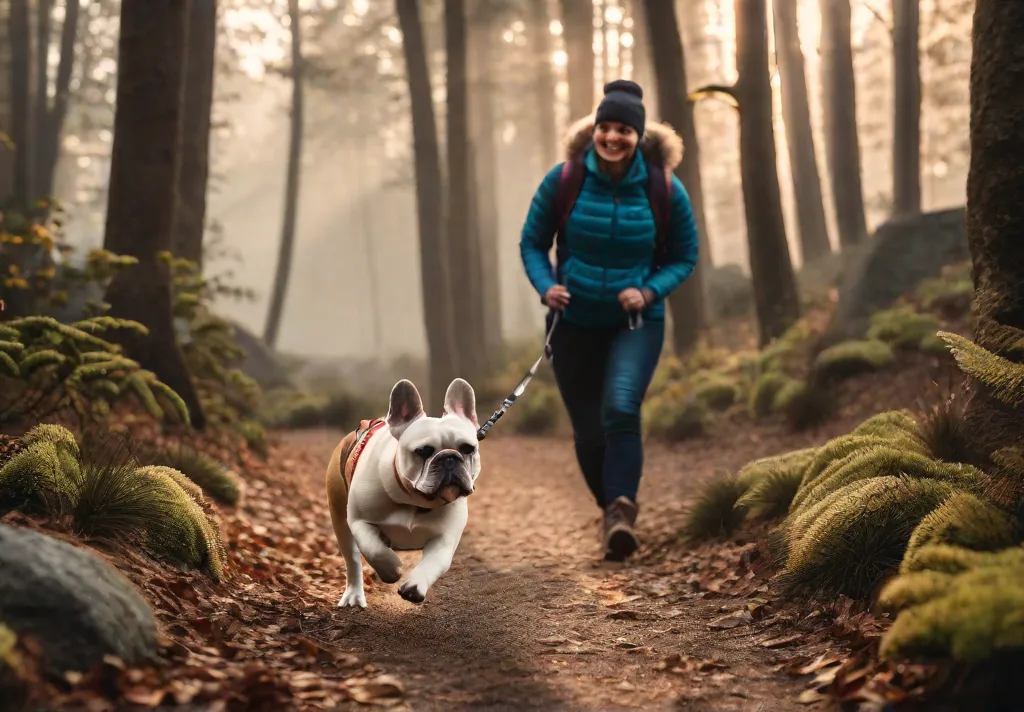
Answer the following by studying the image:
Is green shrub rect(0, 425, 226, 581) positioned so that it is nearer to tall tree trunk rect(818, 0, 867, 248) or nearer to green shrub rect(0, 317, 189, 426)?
green shrub rect(0, 317, 189, 426)

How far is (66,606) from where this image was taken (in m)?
3.40

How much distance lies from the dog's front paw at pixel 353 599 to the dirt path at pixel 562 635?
0.07m

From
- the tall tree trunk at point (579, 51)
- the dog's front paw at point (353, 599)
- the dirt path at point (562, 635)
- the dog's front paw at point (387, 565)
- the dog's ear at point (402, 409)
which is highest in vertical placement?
the tall tree trunk at point (579, 51)

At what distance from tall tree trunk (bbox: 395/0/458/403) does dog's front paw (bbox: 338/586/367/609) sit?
12877 mm

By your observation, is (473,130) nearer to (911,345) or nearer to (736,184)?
(736,184)

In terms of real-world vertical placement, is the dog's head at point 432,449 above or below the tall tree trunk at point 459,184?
below

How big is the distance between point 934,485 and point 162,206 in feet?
22.8

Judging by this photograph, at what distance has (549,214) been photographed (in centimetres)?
666

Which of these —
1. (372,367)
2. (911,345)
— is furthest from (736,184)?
(911,345)

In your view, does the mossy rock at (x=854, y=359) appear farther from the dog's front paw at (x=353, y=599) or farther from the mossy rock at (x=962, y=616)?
the mossy rock at (x=962, y=616)

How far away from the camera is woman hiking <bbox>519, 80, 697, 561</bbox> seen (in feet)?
21.0

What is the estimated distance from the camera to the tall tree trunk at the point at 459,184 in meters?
19.3

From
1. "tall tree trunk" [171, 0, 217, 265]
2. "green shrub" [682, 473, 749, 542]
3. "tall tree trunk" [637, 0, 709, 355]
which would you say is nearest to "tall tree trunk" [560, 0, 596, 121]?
"tall tree trunk" [637, 0, 709, 355]

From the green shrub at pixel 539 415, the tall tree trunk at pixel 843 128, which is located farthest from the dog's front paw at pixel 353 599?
the tall tree trunk at pixel 843 128
